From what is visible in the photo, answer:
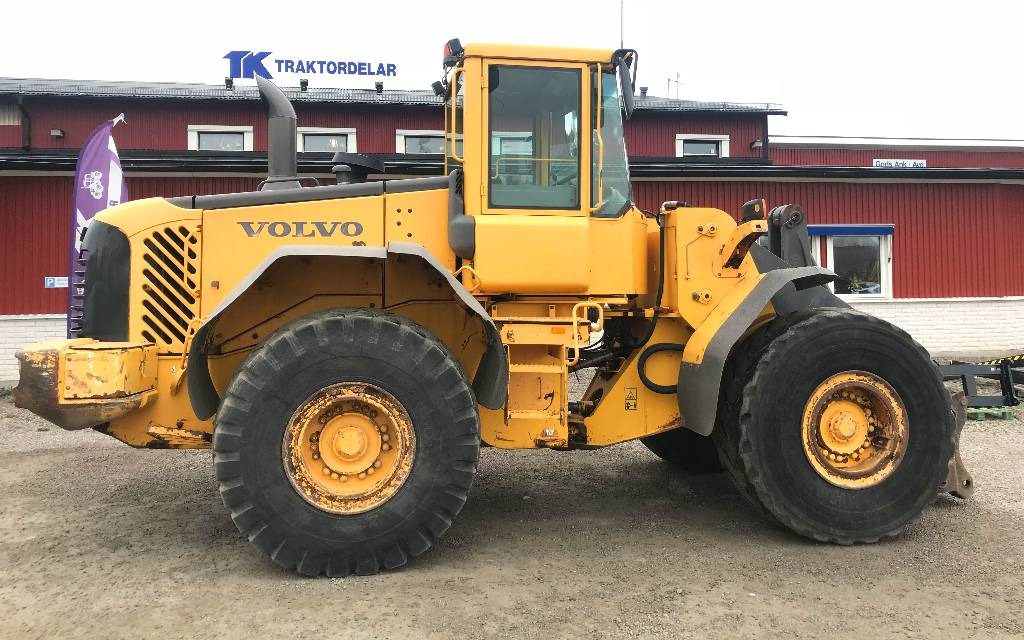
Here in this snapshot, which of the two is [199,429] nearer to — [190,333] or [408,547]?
[190,333]

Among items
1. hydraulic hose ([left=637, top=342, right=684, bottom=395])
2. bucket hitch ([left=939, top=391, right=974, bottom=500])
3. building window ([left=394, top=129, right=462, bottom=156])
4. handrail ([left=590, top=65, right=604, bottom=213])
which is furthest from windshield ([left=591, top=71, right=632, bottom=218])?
building window ([left=394, top=129, right=462, bottom=156])

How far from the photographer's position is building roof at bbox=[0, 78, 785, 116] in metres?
16.0

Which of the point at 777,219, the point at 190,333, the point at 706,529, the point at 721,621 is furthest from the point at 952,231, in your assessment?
the point at 190,333

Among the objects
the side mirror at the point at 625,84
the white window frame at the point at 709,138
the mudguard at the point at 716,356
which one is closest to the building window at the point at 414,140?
the white window frame at the point at 709,138

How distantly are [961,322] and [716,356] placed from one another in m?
12.7

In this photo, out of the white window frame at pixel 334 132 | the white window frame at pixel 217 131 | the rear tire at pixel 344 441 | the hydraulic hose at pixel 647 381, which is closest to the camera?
the rear tire at pixel 344 441

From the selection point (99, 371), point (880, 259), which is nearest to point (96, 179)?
point (99, 371)

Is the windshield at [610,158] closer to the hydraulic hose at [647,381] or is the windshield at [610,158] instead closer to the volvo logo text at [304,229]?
the hydraulic hose at [647,381]

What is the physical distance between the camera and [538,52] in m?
4.51

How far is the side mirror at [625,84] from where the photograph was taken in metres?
4.48

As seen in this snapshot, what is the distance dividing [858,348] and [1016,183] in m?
13.2

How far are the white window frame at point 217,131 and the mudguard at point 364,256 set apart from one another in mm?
13435

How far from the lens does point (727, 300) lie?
4758 millimetres

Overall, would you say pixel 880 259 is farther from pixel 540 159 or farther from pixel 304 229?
pixel 304 229
